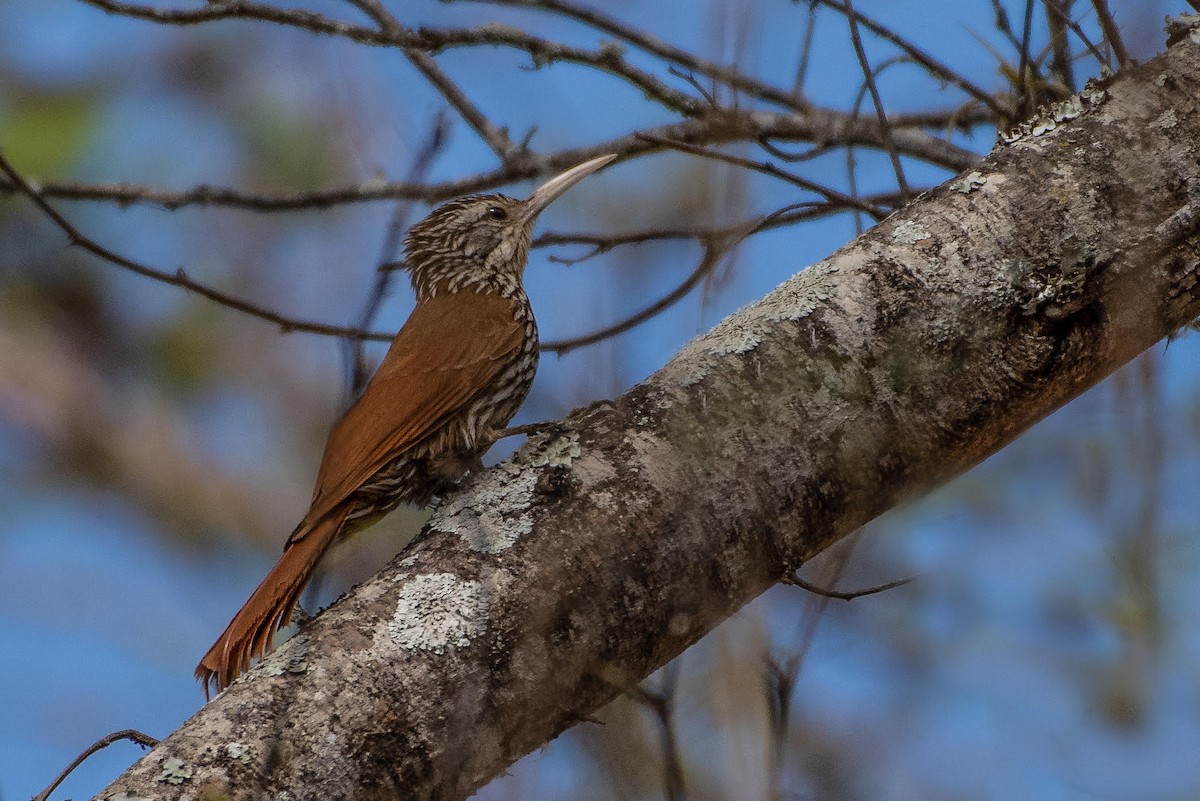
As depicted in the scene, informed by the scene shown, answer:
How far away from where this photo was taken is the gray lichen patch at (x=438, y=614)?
1.89m

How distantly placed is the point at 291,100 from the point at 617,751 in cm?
316

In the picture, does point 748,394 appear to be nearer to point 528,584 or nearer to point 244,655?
point 528,584

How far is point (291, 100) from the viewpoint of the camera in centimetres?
412

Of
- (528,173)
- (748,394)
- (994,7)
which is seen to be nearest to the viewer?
(748,394)

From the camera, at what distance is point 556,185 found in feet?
12.8

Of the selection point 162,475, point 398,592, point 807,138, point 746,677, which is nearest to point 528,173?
point 807,138

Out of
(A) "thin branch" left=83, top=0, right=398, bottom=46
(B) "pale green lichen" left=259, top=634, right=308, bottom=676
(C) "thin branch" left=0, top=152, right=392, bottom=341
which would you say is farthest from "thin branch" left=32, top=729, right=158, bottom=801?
(A) "thin branch" left=83, top=0, right=398, bottom=46

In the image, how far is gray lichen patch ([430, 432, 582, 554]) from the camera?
2.02 m

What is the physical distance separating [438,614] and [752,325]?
700 millimetres

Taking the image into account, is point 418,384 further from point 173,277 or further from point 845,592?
point 845,592

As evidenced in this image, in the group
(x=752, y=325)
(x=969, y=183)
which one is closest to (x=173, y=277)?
(x=752, y=325)

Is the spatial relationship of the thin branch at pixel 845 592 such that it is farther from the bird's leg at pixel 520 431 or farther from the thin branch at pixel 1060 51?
the thin branch at pixel 1060 51

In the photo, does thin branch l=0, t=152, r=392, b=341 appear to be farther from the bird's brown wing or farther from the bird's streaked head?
the bird's streaked head

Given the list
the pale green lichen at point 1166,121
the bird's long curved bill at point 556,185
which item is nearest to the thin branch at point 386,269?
the pale green lichen at point 1166,121
